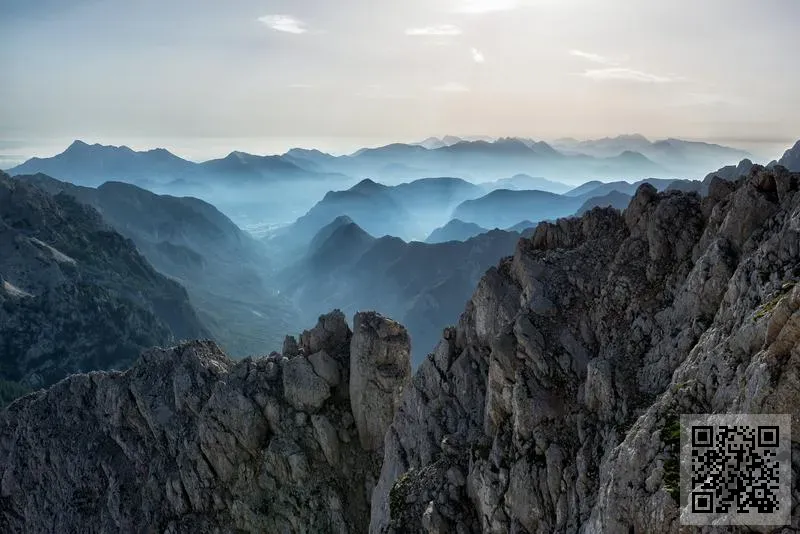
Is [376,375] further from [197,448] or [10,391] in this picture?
[10,391]

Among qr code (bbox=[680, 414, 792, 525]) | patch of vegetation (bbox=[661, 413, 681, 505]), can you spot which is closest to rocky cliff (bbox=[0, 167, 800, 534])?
Answer: patch of vegetation (bbox=[661, 413, 681, 505])

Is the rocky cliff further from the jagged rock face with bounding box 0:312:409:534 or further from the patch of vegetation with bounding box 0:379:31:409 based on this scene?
the patch of vegetation with bounding box 0:379:31:409

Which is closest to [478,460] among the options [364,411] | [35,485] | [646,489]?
[646,489]

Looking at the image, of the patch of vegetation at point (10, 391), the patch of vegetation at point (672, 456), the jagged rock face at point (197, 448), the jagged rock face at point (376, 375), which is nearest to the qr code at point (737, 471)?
the patch of vegetation at point (672, 456)

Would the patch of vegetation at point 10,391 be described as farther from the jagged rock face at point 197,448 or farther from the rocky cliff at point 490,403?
the rocky cliff at point 490,403

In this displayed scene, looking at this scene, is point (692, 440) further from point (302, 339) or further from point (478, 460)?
point (302, 339)

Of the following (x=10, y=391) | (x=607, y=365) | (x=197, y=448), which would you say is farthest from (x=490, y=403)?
(x=10, y=391)
